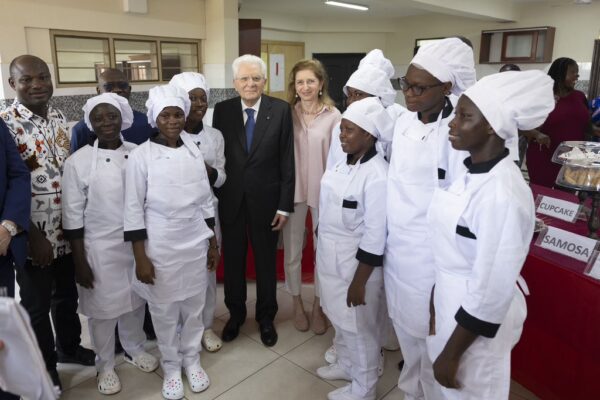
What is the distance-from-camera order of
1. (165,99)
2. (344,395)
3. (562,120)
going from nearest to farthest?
(165,99) < (344,395) < (562,120)

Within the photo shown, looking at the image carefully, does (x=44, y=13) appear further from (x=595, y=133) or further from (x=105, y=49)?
(x=595, y=133)

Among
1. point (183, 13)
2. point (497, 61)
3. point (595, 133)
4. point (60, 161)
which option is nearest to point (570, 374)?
point (60, 161)

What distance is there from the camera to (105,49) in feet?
15.5

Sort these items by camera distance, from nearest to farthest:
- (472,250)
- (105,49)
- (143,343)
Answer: (472,250)
(143,343)
(105,49)

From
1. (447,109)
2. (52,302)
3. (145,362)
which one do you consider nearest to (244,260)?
(145,362)

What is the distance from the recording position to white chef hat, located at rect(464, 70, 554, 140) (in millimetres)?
1096

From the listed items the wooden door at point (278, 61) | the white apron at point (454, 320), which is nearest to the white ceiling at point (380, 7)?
the wooden door at point (278, 61)

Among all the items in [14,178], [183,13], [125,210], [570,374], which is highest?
[183,13]

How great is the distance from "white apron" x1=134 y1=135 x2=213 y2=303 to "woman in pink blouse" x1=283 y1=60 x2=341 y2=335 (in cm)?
68

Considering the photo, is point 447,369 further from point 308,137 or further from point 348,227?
point 308,137

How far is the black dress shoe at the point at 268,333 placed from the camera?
2484 millimetres

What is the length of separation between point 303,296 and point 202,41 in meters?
4.02

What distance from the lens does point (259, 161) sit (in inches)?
90.5

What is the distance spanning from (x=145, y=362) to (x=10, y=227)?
104 centimetres
